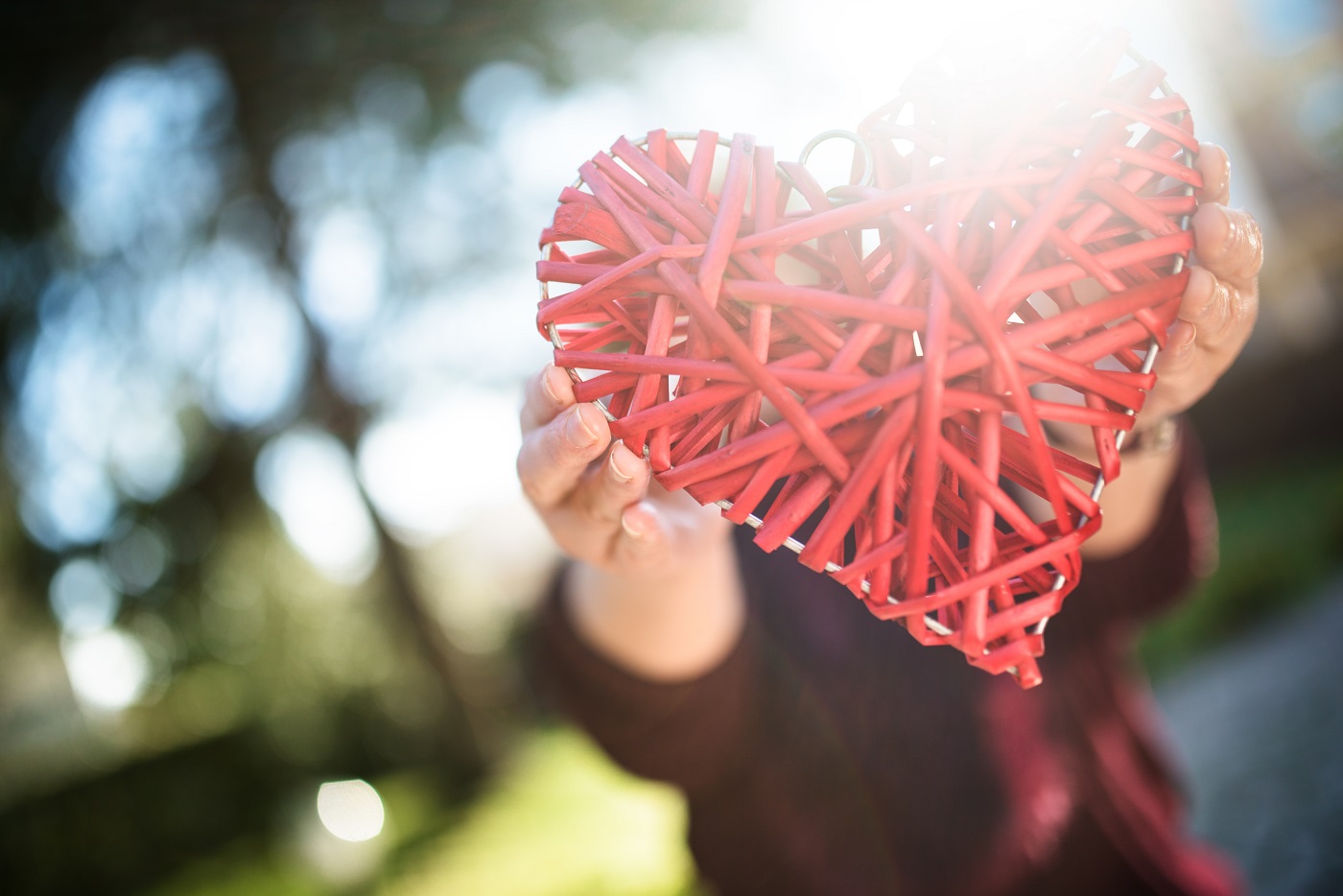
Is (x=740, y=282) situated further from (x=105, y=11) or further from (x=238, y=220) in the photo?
(x=105, y=11)

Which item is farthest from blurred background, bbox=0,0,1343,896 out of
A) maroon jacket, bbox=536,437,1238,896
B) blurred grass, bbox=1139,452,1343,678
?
maroon jacket, bbox=536,437,1238,896

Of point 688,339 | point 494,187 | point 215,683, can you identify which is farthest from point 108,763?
point 688,339

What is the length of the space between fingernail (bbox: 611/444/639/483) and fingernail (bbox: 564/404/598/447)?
23 mm

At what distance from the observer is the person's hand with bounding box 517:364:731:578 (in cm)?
75

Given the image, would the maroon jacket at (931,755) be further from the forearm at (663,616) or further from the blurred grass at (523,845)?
the blurred grass at (523,845)

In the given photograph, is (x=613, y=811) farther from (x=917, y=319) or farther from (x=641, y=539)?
(x=917, y=319)

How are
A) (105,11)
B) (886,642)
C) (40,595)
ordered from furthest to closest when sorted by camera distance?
(40,595), (105,11), (886,642)

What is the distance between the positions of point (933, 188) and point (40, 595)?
640 cm

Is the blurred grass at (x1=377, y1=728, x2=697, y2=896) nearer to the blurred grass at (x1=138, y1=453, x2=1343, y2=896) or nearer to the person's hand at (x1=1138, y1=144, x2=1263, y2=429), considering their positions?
the blurred grass at (x1=138, y1=453, x2=1343, y2=896)

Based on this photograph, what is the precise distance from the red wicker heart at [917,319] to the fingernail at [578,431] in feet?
0.12

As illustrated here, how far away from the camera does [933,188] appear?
0.62 meters

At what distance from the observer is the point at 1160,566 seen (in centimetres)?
150

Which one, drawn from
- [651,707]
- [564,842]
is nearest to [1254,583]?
[564,842]

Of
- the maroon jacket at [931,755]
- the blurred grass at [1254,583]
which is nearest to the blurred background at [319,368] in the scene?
the blurred grass at [1254,583]
